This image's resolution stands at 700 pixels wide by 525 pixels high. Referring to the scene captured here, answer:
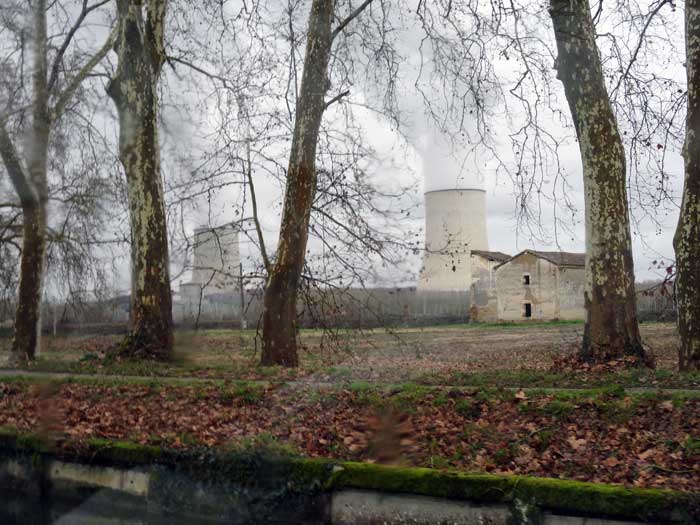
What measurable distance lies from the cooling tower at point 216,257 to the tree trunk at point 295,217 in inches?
70.1

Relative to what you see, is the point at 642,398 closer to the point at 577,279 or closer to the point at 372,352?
the point at 372,352

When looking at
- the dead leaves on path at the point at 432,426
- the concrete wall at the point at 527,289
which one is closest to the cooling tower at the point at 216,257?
the dead leaves on path at the point at 432,426

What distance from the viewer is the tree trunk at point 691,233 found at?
8.63 m

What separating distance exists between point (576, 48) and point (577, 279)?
36.3m

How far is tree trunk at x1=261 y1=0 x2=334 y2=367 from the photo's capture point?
11.3 metres

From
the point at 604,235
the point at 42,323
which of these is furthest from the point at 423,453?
the point at 42,323

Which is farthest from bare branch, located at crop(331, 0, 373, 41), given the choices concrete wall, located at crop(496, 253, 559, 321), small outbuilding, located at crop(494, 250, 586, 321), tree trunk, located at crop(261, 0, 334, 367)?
concrete wall, located at crop(496, 253, 559, 321)

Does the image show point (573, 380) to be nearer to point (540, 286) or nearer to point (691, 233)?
point (691, 233)

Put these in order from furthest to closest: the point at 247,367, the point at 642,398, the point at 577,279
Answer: the point at 577,279, the point at 247,367, the point at 642,398

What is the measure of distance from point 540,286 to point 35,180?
34.4m

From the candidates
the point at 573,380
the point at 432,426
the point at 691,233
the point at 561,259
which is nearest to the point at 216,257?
the point at 573,380

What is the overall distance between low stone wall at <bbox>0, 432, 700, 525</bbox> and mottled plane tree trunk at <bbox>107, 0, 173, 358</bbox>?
4.61 meters

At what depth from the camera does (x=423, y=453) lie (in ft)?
19.3

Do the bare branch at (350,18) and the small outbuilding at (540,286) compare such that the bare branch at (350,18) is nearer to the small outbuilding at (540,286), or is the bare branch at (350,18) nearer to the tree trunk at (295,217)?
the tree trunk at (295,217)
